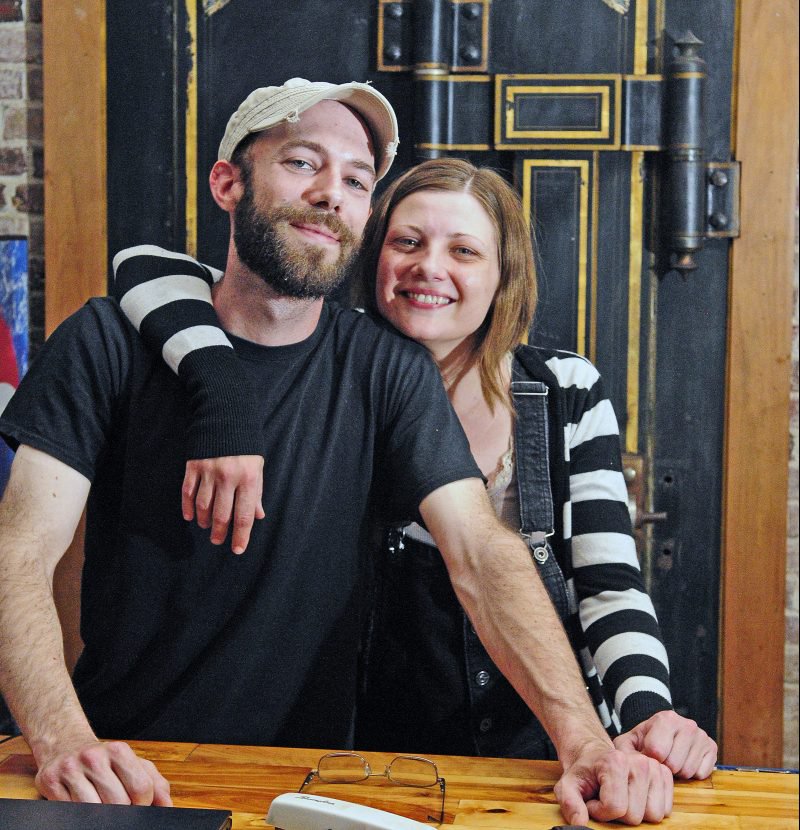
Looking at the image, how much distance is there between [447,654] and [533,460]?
0.39 meters

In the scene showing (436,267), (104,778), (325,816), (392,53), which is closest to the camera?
(325,816)

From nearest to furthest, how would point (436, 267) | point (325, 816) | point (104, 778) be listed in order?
1. point (325, 816)
2. point (104, 778)
3. point (436, 267)

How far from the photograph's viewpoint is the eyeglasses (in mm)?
1293

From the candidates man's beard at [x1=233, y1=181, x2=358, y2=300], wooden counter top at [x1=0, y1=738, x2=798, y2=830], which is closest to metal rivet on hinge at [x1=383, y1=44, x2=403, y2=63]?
man's beard at [x1=233, y1=181, x2=358, y2=300]

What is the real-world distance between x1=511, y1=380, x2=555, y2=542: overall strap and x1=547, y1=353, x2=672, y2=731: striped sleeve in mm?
41

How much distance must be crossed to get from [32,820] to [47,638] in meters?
0.40

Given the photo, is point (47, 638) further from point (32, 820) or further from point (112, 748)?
point (32, 820)

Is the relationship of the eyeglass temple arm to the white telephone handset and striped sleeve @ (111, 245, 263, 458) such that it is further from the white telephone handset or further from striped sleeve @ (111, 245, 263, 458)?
striped sleeve @ (111, 245, 263, 458)

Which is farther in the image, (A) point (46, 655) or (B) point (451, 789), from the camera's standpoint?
(A) point (46, 655)

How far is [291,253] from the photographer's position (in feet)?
5.73

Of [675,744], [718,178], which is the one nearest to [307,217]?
[718,178]

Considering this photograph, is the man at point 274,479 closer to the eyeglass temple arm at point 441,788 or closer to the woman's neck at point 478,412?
the woman's neck at point 478,412

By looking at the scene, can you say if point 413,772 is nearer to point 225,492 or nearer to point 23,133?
point 225,492

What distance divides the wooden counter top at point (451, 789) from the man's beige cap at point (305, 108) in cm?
104
